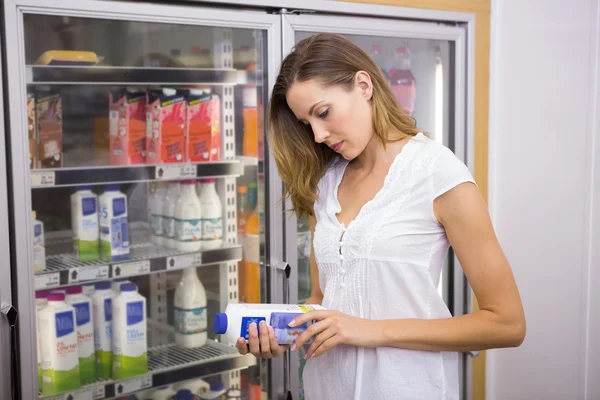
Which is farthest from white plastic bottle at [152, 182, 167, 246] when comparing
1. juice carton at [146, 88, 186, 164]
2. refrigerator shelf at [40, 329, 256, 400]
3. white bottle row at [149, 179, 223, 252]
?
refrigerator shelf at [40, 329, 256, 400]

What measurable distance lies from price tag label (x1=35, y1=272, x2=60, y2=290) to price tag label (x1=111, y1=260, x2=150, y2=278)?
0.17 metres

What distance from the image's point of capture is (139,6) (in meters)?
1.93

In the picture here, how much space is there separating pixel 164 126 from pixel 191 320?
674mm

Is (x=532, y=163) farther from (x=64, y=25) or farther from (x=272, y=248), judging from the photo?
(x=64, y=25)

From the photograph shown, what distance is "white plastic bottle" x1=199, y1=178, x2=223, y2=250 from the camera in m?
2.39

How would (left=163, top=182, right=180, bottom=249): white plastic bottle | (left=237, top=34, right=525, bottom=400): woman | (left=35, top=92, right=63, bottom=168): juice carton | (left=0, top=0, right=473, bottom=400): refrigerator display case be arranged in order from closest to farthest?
1. (left=237, top=34, right=525, bottom=400): woman
2. (left=0, top=0, right=473, bottom=400): refrigerator display case
3. (left=35, top=92, right=63, bottom=168): juice carton
4. (left=163, top=182, right=180, bottom=249): white plastic bottle

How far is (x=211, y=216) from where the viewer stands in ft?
7.88

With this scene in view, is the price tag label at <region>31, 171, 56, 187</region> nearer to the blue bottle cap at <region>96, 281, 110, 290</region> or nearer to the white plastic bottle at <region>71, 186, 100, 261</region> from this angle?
the white plastic bottle at <region>71, 186, 100, 261</region>

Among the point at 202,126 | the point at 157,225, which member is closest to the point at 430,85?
the point at 202,126

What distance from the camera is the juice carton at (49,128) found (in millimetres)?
2033

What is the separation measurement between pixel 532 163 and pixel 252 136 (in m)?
1.15

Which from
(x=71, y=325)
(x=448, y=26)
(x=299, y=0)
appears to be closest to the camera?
(x=71, y=325)

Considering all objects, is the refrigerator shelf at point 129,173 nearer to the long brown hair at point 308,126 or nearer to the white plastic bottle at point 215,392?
the long brown hair at point 308,126

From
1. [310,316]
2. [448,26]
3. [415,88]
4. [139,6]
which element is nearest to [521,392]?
[415,88]
